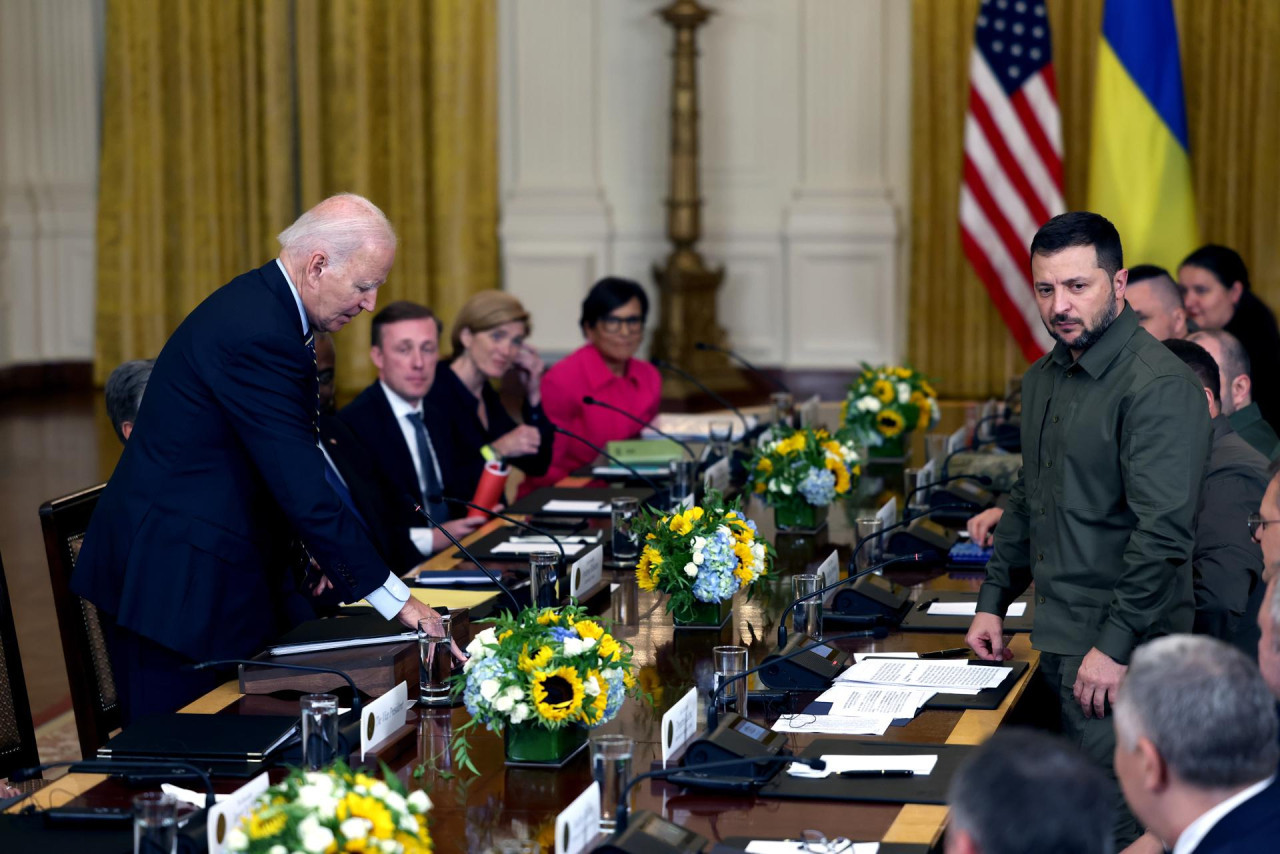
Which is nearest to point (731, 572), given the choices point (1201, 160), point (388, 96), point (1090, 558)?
point (1090, 558)

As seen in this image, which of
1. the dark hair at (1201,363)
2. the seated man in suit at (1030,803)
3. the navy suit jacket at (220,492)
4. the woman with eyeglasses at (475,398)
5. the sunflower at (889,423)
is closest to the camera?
the seated man in suit at (1030,803)

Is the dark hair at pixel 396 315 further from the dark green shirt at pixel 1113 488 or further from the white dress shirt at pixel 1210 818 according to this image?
the white dress shirt at pixel 1210 818

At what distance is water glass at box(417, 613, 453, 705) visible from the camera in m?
2.75

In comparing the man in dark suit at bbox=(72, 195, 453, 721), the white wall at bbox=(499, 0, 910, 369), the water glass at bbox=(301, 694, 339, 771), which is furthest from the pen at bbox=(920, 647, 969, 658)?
the white wall at bbox=(499, 0, 910, 369)

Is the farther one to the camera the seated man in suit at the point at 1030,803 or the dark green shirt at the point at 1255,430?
the dark green shirt at the point at 1255,430

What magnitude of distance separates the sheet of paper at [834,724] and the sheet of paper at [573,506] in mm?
1905

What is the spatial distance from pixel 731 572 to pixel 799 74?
25.2 ft

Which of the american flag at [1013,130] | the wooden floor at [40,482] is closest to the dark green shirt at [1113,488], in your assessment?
the wooden floor at [40,482]

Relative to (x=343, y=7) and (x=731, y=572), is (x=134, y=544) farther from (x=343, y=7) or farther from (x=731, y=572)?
(x=343, y=7)

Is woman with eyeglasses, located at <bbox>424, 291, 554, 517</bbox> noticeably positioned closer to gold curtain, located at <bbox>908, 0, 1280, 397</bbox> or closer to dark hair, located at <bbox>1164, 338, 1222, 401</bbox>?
dark hair, located at <bbox>1164, 338, 1222, 401</bbox>

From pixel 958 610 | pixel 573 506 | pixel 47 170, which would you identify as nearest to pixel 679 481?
pixel 573 506

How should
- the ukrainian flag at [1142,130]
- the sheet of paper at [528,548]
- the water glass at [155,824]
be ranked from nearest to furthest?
the water glass at [155,824] → the sheet of paper at [528,548] → the ukrainian flag at [1142,130]

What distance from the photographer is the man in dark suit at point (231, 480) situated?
2.94 metres

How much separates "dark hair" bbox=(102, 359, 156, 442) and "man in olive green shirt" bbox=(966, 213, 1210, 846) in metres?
1.86
